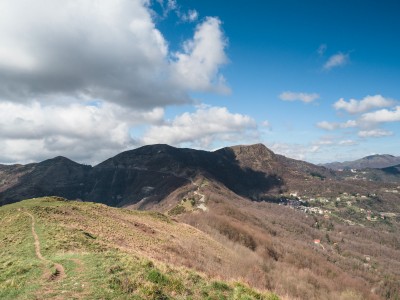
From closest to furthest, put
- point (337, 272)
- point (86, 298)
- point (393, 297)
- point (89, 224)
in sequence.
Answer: point (86, 298) → point (89, 224) → point (337, 272) → point (393, 297)

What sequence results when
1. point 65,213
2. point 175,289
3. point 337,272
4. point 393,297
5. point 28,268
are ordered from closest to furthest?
point 175,289 < point 28,268 < point 65,213 < point 337,272 < point 393,297

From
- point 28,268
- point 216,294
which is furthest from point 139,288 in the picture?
point 28,268

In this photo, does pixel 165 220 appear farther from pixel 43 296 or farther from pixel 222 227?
pixel 43 296

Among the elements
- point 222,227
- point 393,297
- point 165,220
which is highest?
point 165,220

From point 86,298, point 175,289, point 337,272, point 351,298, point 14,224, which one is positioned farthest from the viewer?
point 337,272

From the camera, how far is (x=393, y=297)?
7844 inches

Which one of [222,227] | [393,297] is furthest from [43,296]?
[393,297]

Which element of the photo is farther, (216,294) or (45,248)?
(45,248)

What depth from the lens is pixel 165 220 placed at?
114 meters

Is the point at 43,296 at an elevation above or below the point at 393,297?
above

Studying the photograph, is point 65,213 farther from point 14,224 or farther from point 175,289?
point 175,289

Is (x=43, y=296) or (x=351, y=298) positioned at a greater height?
(x=43, y=296)

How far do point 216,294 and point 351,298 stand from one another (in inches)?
4361

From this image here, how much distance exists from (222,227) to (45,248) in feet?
476
